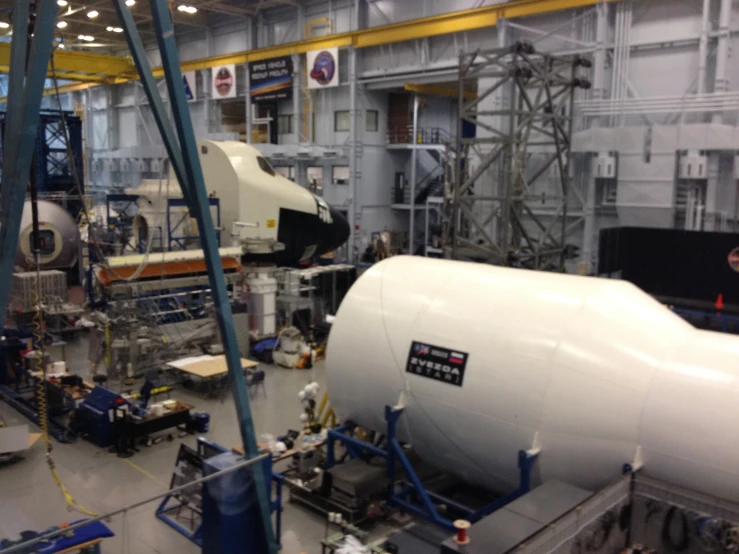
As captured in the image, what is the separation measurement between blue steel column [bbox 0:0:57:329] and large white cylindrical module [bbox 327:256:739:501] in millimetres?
4392

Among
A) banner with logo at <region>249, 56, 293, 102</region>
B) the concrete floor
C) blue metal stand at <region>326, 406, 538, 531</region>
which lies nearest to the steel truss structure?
the concrete floor

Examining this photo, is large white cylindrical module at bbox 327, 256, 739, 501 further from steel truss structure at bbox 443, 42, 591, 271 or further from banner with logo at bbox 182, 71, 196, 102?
banner with logo at bbox 182, 71, 196, 102

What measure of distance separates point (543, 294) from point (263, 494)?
147 inches

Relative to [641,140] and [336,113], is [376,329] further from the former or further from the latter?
[336,113]

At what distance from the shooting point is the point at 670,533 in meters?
5.59

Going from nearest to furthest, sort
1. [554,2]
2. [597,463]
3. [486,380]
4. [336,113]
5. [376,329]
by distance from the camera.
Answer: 1. [597,463]
2. [486,380]
3. [376,329]
4. [554,2]
5. [336,113]

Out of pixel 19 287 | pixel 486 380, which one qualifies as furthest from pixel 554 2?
pixel 19 287

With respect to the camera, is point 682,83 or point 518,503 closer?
point 518,503

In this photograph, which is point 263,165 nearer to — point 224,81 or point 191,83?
point 224,81

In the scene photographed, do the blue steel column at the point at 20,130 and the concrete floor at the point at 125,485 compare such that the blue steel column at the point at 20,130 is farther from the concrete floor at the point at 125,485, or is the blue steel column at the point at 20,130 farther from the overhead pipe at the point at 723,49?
the overhead pipe at the point at 723,49

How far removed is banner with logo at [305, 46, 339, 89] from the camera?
25641mm

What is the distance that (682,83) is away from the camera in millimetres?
17156

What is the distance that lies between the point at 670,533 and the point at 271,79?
26099 mm

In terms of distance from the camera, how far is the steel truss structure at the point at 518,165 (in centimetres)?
1606
